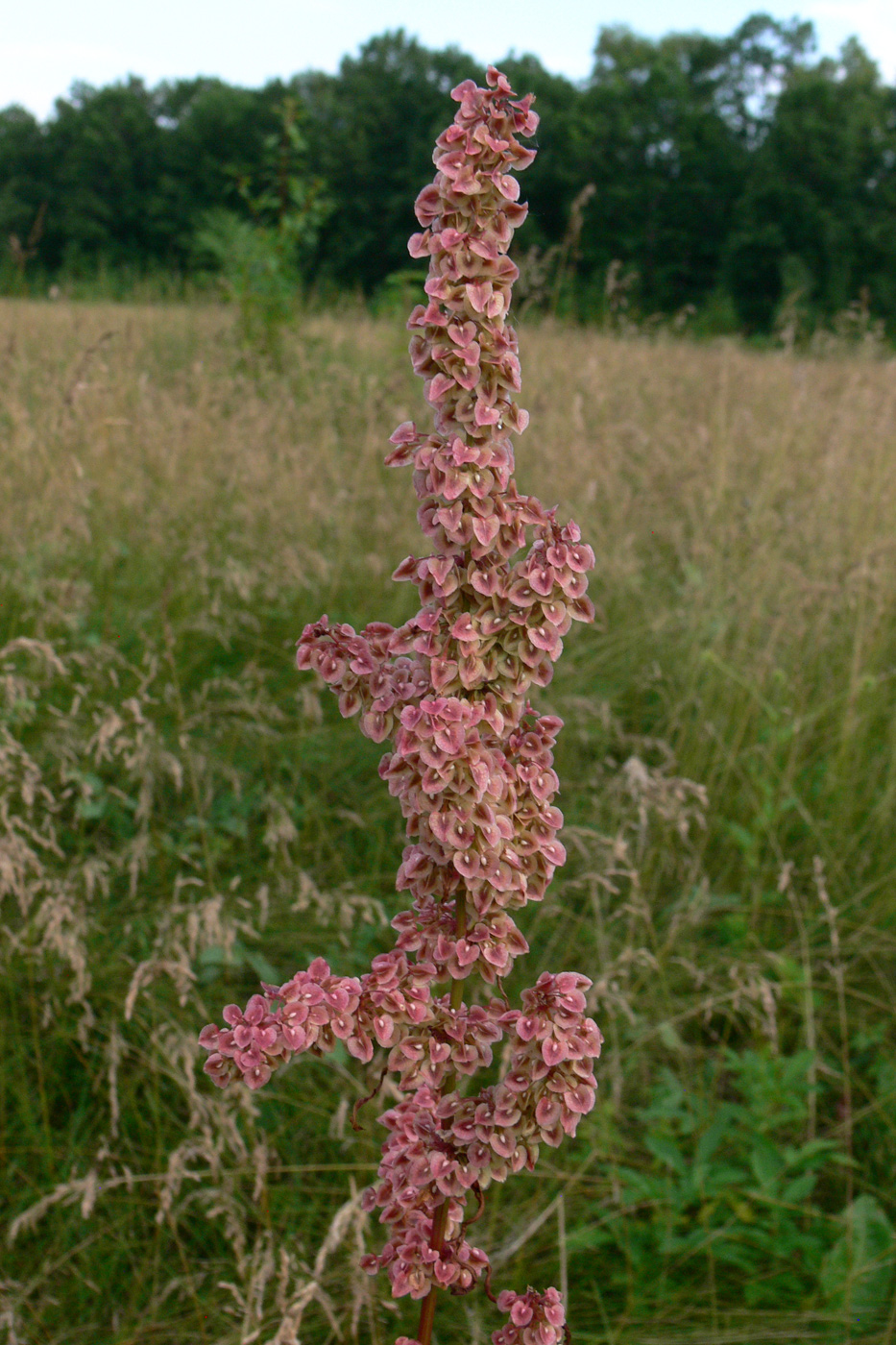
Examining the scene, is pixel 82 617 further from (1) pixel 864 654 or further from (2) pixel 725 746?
(1) pixel 864 654

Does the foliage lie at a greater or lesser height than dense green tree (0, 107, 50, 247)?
lesser

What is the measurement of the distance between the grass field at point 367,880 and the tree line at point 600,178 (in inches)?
699

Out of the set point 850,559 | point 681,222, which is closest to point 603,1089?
point 850,559

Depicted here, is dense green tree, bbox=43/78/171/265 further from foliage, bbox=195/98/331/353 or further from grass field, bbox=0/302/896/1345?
grass field, bbox=0/302/896/1345

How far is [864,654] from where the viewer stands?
330 centimetres

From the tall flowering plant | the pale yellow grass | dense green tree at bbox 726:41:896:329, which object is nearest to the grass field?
the pale yellow grass

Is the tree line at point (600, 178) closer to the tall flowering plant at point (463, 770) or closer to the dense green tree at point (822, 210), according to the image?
the dense green tree at point (822, 210)

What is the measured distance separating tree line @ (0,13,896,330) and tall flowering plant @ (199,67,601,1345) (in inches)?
807

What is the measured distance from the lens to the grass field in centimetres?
180

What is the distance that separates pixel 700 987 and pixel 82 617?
77.3 inches

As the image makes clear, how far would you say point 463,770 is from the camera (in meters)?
0.86

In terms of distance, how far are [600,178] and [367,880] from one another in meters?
25.0

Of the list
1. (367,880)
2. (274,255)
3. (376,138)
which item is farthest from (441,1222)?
(376,138)

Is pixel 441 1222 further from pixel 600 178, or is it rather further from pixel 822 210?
pixel 822 210
